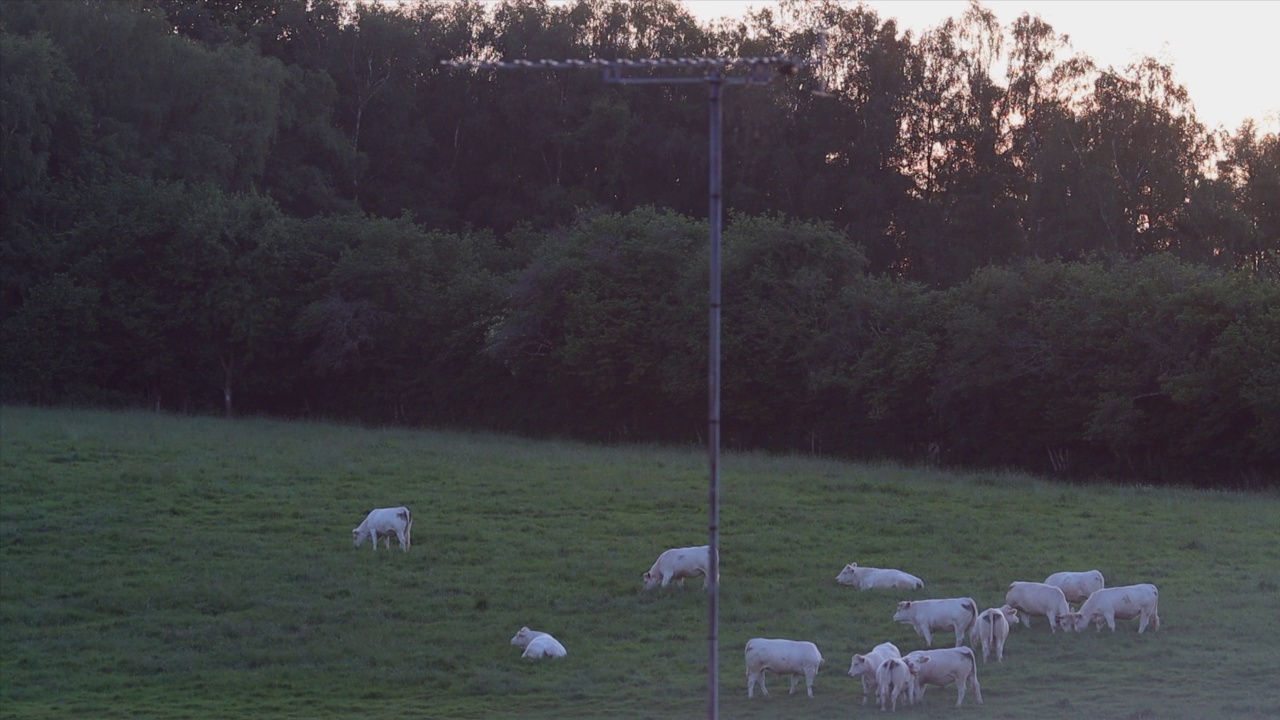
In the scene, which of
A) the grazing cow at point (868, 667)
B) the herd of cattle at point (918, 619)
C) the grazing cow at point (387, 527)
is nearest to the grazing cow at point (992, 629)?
the herd of cattle at point (918, 619)

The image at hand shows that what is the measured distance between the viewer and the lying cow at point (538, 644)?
18531 mm

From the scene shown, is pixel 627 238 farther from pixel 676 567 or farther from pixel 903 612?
pixel 903 612

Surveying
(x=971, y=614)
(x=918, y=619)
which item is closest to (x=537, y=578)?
(x=918, y=619)

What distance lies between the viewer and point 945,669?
1547 centimetres

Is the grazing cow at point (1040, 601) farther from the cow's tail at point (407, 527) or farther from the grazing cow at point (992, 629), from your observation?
the cow's tail at point (407, 527)

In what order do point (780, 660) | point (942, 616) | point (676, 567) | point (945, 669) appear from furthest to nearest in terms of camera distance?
point (676, 567)
point (942, 616)
point (780, 660)
point (945, 669)

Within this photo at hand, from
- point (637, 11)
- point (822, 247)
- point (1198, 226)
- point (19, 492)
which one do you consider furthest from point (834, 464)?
point (637, 11)

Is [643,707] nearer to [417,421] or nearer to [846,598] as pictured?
[846,598]

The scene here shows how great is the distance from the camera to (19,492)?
1107 inches

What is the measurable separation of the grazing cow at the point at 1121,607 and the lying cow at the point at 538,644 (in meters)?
7.50

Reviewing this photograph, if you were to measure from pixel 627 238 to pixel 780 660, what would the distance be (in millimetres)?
34755

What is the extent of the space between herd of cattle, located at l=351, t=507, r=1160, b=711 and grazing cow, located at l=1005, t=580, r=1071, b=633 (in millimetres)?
15

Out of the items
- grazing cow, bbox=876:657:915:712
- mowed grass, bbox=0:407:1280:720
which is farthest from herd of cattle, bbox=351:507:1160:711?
mowed grass, bbox=0:407:1280:720

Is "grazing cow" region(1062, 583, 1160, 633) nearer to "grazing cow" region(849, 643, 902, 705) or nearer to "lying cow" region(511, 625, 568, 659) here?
"grazing cow" region(849, 643, 902, 705)
